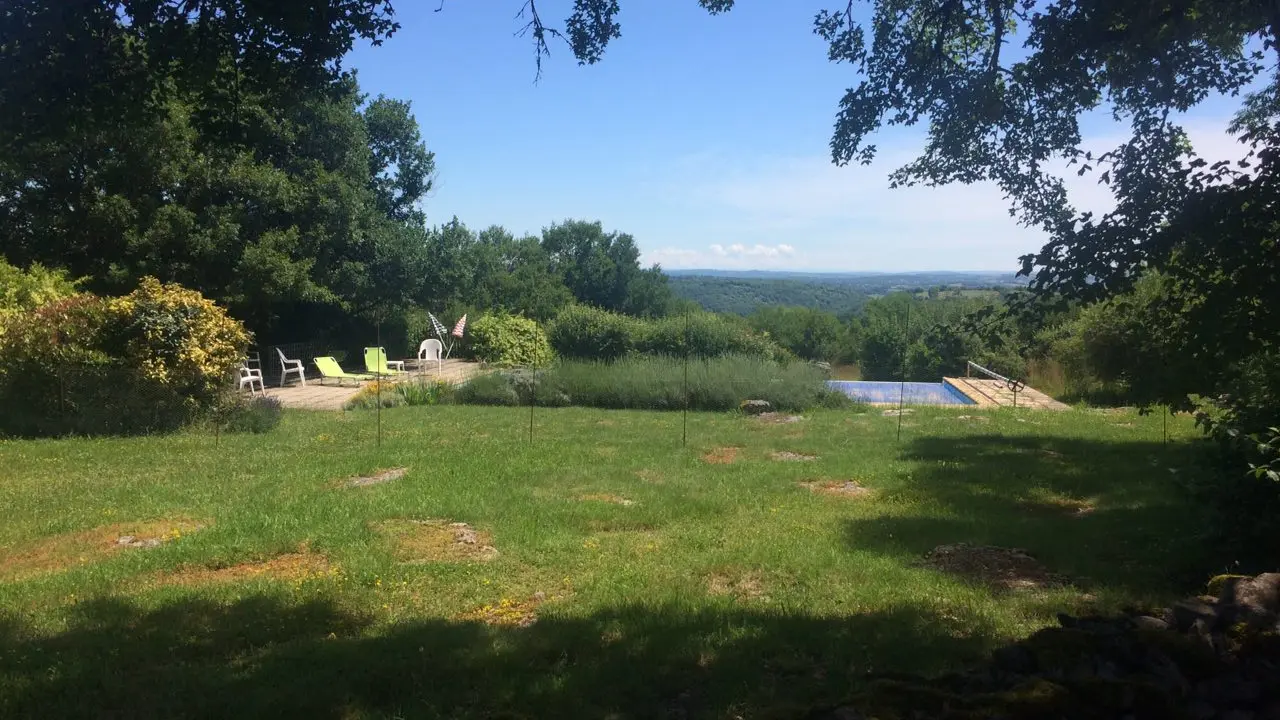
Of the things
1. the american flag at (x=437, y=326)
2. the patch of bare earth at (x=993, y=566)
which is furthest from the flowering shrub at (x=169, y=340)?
the american flag at (x=437, y=326)

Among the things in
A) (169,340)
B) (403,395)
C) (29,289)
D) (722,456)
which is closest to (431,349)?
(403,395)

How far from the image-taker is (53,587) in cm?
503

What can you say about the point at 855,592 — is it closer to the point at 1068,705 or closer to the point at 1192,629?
the point at 1192,629

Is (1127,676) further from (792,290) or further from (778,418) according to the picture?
(792,290)

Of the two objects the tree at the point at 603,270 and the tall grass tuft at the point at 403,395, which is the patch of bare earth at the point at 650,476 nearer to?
the tall grass tuft at the point at 403,395

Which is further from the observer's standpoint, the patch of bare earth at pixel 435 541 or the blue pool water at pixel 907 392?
the blue pool water at pixel 907 392

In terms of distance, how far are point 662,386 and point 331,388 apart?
311 inches

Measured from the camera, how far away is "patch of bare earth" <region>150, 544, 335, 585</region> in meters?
5.22

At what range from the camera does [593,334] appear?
19562 mm

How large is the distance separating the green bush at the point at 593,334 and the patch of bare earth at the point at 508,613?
14.3 metres

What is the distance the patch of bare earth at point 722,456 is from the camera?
9.64 meters

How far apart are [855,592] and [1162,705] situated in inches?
99.9

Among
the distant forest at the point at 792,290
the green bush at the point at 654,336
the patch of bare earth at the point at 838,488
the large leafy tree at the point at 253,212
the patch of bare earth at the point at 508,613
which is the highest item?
the large leafy tree at the point at 253,212

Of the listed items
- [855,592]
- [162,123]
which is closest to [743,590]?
[855,592]
